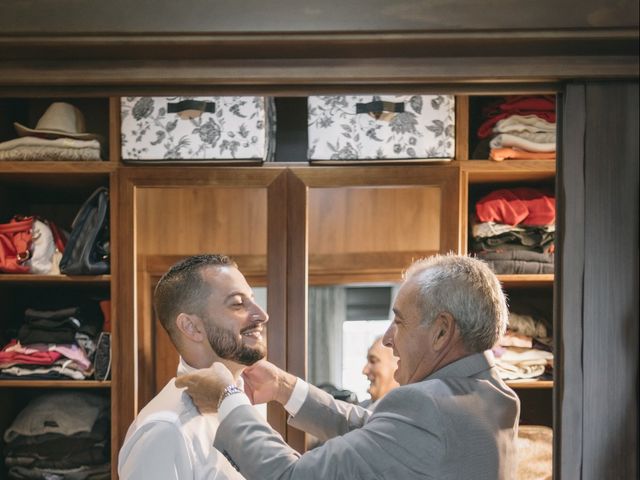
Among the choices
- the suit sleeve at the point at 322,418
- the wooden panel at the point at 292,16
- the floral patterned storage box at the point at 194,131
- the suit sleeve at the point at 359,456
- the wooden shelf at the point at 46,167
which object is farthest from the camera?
the wooden shelf at the point at 46,167

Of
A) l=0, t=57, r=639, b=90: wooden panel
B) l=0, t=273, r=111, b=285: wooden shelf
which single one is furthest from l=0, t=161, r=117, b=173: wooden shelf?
l=0, t=57, r=639, b=90: wooden panel

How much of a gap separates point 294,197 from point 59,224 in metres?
1.21

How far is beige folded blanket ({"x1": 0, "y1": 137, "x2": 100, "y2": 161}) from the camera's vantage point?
2.88m

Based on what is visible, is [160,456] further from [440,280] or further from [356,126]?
[356,126]

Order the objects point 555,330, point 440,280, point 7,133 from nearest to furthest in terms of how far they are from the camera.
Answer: point 555,330 → point 440,280 → point 7,133

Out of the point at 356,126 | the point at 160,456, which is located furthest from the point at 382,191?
the point at 160,456

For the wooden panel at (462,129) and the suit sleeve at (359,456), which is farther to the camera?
the wooden panel at (462,129)

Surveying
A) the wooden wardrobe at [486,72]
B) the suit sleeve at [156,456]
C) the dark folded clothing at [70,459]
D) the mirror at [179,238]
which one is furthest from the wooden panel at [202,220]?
the wooden wardrobe at [486,72]

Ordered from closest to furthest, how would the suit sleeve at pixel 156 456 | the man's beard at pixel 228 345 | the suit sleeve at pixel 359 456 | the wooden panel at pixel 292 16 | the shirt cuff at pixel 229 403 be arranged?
the wooden panel at pixel 292 16, the suit sleeve at pixel 359 456, the shirt cuff at pixel 229 403, the suit sleeve at pixel 156 456, the man's beard at pixel 228 345

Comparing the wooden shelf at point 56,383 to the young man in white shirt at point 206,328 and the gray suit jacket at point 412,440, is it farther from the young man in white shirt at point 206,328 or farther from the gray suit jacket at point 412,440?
the gray suit jacket at point 412,440

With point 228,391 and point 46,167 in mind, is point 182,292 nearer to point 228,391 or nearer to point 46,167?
point 228,391

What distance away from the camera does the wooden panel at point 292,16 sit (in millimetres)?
1071

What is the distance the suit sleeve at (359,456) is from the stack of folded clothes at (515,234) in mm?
1536

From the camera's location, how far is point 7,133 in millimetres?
3215
